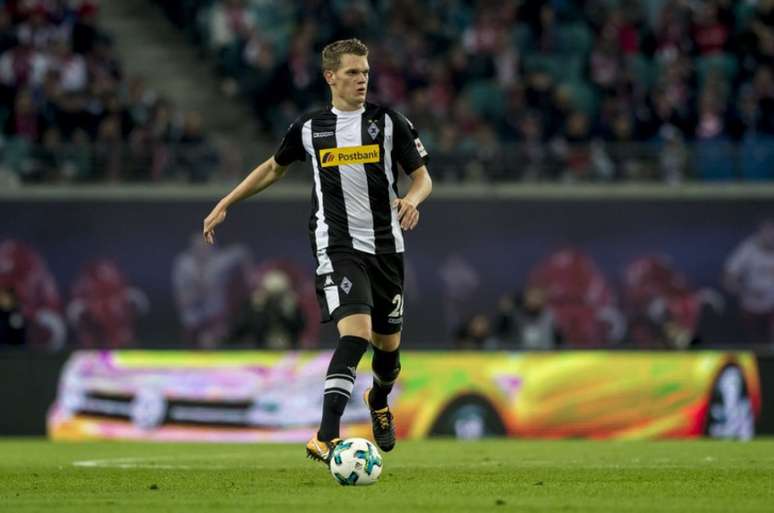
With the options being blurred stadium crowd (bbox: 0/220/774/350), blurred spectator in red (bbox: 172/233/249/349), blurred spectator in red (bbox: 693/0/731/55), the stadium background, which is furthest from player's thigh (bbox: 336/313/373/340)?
blurred spectator in red (bbox: 693/0/731/55)

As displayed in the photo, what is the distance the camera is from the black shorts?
9.48 meters

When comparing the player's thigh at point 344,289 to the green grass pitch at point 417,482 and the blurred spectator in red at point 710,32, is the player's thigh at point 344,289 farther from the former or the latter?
the blurred spectator in red at point 710,32

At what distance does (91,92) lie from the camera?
874 inches

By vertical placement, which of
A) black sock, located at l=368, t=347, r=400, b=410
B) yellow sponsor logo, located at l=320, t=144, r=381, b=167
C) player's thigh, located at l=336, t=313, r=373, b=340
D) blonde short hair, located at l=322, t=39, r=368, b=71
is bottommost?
black sock, located at l=368, t=347, r=400, b=410

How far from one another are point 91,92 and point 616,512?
1600 centimetres

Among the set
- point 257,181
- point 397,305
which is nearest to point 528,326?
point 397,305

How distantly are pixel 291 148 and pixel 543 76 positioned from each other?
13163 millimetres

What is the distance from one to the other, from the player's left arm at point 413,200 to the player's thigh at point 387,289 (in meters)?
0.46

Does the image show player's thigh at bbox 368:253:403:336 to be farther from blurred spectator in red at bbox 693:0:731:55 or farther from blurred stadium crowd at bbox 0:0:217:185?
blurred spectator in red at bbox 693:0:731:55

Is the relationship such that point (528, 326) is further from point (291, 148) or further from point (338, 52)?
point (338, 52)

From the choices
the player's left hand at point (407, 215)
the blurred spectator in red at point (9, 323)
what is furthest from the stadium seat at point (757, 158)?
the player's left hand at point (407, 215)

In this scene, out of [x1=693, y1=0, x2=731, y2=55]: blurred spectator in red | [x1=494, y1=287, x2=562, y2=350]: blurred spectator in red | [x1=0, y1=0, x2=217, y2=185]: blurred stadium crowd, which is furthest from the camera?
[x1=693, y1=0, x2=731, y2=55]: blurred spectator in red

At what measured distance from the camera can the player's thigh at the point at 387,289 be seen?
9.84 m

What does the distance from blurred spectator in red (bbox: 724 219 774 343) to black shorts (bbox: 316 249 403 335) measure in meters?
13.3
